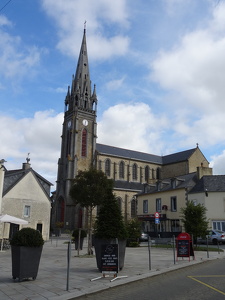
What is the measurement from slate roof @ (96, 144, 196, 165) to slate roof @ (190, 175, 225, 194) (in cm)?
2547

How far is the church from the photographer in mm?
55281

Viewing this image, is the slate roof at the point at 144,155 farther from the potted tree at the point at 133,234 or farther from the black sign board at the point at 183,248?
the black sign board at the point at 183,248

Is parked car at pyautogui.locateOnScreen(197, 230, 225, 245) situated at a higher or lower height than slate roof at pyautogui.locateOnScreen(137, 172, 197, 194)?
lower

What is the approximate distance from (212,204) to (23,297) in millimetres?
27801

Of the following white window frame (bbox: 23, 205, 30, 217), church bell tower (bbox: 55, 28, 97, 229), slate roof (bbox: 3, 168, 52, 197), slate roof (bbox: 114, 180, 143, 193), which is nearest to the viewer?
slate roof (bbox: 3, 168, 52, 197)

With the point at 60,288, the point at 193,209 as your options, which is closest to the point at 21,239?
the point at 60,288

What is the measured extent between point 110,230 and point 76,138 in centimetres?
4928

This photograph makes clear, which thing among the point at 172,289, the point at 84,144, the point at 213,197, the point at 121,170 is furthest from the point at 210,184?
the point at 84,144

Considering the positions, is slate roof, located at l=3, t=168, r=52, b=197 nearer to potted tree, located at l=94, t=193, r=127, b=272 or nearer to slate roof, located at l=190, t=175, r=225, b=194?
slate roof, located at l=190, t=175, r=225, b=194

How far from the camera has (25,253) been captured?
841cm

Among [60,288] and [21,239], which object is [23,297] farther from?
[21,239]

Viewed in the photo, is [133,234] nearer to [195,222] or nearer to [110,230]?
[195,222]

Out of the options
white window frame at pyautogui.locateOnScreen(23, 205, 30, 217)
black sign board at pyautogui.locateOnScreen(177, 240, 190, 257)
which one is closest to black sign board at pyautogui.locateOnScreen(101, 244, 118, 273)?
black sign board at pyautogui.locateOnScreen(177, 240, 190, 257)

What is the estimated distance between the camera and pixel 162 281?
885 cm
